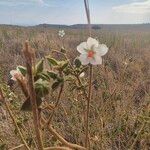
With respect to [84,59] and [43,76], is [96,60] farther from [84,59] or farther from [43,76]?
[43,76]

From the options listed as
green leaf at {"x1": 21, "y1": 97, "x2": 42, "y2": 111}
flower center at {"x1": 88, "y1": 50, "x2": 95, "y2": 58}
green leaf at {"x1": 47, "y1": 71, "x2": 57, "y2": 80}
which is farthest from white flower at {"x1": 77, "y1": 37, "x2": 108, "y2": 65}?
green leaf at {"x1": 21, "y1": 97, "x2": 42, "y2": 111}

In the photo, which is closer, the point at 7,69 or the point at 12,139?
the point at 12,139

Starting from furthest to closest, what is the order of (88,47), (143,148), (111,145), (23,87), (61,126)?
(61,126) → (111,145) → (143,148) → (88,47) → (23,87)

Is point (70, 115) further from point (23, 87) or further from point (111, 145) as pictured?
point (23, 87)

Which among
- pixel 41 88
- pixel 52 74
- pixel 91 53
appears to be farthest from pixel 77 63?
pixel 41 88

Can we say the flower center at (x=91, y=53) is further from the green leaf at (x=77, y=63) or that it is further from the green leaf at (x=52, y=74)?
the green leaf at (x=52, y=74)

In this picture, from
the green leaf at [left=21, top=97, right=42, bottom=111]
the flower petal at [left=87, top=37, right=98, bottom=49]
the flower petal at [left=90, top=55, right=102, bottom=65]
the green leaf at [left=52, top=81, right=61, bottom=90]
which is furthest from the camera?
the flower petal at [left=87, top=37, right=98, bottom=49]

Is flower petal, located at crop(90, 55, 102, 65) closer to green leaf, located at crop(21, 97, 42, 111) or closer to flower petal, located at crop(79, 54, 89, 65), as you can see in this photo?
flower petal, located at crop(79, 54, 89, 65)

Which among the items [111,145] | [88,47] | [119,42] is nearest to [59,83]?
[88,47]
